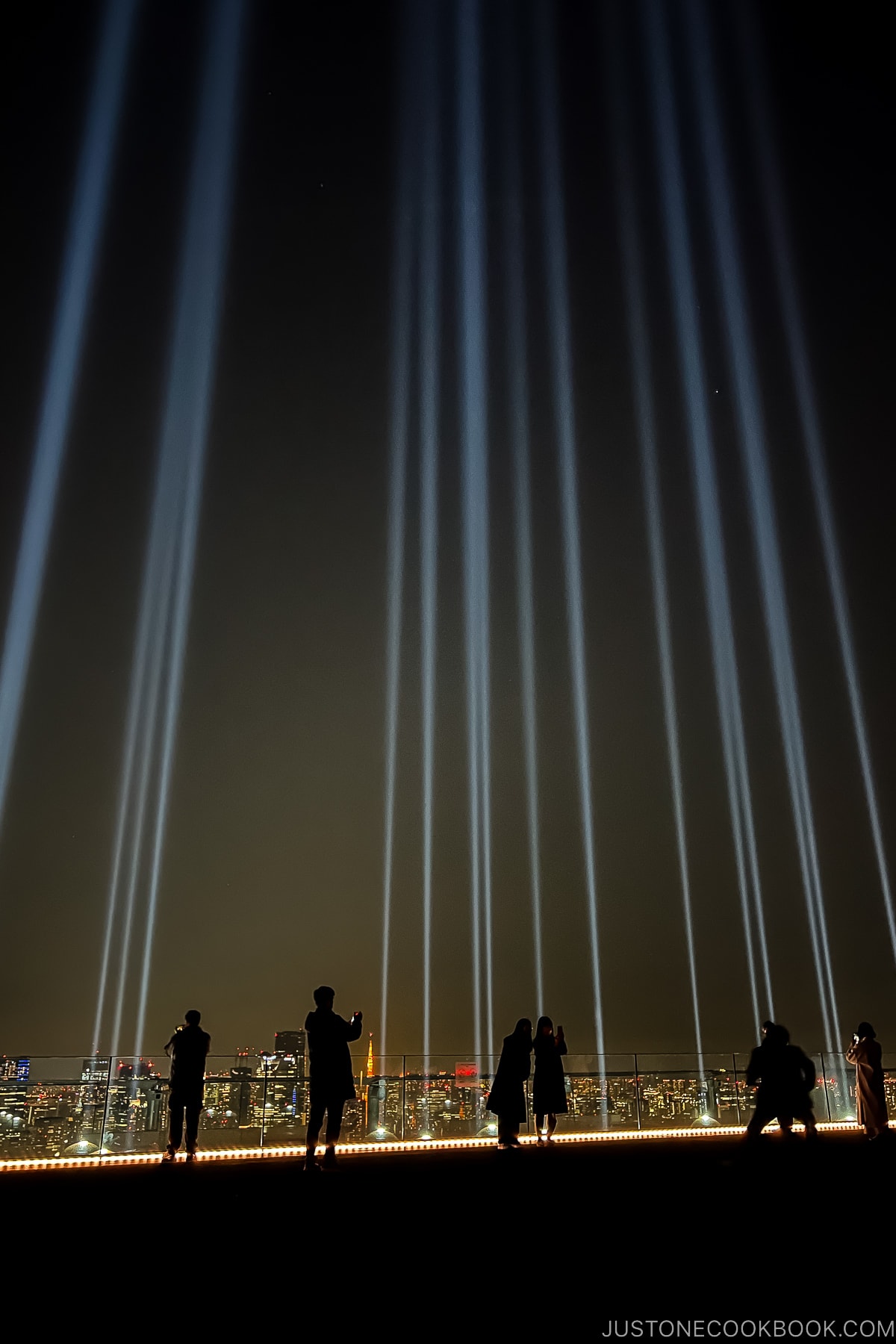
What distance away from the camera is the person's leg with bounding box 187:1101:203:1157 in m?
9.27

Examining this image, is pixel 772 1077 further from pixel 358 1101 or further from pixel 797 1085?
pixel 358 1101

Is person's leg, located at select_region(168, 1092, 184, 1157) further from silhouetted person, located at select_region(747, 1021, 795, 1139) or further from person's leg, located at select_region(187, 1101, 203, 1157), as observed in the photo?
silhouetted person, located at select_region(747, 1021, 795, 1139)

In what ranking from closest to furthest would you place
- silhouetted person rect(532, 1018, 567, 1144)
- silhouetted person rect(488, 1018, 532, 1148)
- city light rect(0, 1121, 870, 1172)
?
city light rect(0, 1121, 870, 1172) → silhouetted person rect(488, 1018, 532, 1148) → silhouetted person rect(532, 1018, 567, 1144)

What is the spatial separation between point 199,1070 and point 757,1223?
6312mm

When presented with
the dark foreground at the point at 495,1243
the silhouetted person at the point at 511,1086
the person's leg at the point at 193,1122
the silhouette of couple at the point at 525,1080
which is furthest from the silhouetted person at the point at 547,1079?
the person's leg at the point at 193,1122

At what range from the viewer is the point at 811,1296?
3471 millimetres

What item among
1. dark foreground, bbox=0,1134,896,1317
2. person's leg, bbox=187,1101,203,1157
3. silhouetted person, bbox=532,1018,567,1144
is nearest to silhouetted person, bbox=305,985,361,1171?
dark foreground, bbox=0,1134,896,1317

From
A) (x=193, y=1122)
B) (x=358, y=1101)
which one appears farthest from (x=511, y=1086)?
(x=193, y=1122)

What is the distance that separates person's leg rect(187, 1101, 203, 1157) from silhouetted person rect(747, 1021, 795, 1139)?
17.9 feet

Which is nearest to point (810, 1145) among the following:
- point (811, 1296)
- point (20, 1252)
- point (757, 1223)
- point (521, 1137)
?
point (521, 1137)

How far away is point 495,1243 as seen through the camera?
14.1 ft

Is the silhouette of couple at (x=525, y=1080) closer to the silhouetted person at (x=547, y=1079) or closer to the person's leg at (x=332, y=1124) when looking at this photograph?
the silhouetted person at (x=547, y=1079)

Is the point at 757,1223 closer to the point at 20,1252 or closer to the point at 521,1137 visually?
the point at 20,1252

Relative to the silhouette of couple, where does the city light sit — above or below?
below
